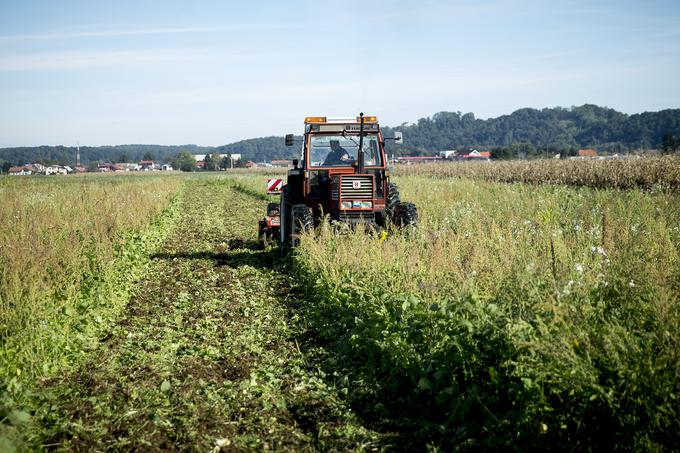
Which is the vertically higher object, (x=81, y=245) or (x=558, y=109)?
(x=558, y=109)

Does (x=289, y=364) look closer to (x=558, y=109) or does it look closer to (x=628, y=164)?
(x=628, y=164)

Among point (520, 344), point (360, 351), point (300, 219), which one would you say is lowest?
point (360, 351)

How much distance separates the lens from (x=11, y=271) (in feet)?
25.1

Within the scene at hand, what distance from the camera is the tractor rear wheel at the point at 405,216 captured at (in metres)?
11.5

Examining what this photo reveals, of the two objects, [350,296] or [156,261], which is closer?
[350,296]

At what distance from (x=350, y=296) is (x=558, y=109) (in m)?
133

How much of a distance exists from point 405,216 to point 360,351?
5.27 metres

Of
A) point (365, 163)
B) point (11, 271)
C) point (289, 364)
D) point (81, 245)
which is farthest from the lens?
point (365, 163)

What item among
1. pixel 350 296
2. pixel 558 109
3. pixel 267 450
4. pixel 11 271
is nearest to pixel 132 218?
pixel 11 271

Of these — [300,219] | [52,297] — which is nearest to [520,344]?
[52,297]

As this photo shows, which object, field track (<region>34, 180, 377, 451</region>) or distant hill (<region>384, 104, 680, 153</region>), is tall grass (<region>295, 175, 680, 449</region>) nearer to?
field track (<region>34, 180, 377, 451</region>)

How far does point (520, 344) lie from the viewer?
4398mm

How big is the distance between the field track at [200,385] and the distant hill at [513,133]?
62.9m

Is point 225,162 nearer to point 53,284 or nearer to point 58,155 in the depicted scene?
point 58,155
